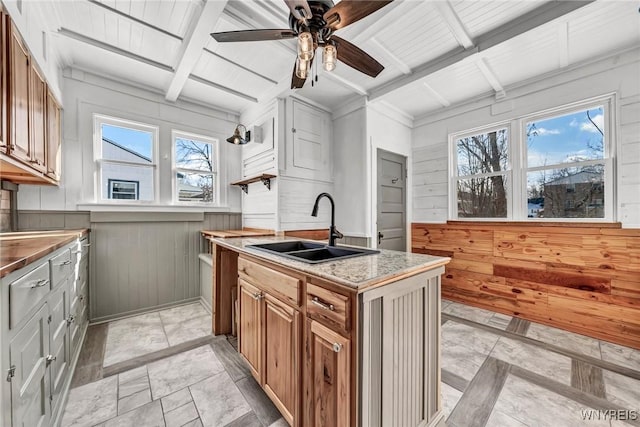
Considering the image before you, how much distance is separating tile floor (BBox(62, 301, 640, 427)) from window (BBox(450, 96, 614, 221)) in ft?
4.38

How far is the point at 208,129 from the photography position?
3.63 m

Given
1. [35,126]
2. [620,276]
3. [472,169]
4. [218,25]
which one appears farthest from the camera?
[472,169]

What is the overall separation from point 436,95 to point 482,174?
122 cm

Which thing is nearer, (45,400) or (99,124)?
(45,400)

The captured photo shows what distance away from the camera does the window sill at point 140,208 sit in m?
2.79

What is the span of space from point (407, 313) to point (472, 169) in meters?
3.05

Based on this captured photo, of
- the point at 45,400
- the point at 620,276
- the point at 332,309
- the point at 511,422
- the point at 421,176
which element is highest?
the point at 421,176

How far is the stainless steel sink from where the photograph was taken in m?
1.53

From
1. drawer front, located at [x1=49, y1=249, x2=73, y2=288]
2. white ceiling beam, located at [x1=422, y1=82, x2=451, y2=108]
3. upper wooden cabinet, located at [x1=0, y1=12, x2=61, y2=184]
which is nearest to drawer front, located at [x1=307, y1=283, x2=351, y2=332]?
drawer front, located at [x1=49, y1=249, x2=73, y2=288]

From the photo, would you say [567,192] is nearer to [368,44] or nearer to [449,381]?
[449,381]

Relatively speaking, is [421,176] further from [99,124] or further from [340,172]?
[99,124]

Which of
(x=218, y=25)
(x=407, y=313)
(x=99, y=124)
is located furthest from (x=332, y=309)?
(x=99, y=124)

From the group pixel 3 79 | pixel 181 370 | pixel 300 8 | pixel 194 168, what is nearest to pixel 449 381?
pixel 181 370

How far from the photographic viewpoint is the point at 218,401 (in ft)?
5.36
